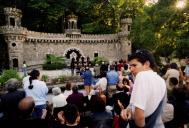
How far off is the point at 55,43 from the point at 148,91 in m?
40.4

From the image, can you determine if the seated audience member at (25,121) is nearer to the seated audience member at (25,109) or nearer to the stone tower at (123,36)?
the seated audience member at (25,109)

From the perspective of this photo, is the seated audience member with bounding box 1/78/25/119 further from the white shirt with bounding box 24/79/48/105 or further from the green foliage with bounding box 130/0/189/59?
the green foliage with bounding box 130/0/189/59

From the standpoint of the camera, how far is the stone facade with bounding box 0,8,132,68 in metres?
38.2

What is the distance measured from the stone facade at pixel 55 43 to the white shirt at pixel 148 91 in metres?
35.5

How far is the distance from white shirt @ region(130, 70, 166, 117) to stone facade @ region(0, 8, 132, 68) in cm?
3555

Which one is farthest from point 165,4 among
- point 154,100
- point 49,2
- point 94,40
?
point 154,100

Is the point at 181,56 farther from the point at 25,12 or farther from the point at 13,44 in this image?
the point at 25,12

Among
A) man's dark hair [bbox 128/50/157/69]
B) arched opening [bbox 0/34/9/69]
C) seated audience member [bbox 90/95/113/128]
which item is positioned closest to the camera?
man's dark hair [bbox 128/50/157/69]

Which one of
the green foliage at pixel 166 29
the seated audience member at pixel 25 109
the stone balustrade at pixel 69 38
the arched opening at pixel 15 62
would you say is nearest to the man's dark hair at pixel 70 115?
the seated audience member at pixel 25 109

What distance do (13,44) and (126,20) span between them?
1721 centimetres

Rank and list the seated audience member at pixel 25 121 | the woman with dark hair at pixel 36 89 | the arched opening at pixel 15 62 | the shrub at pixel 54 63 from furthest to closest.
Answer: the arched opening at pixel 15 62, the shrub at pixel 54 63, the woman with dark hair at pixel 36 89, the seated audience member at pixel 25 121

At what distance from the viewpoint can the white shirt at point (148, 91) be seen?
363 centimetres

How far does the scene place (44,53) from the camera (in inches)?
1672

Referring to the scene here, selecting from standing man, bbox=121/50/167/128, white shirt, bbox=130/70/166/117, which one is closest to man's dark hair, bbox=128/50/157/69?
standing man, bbox=121/50/167/128
